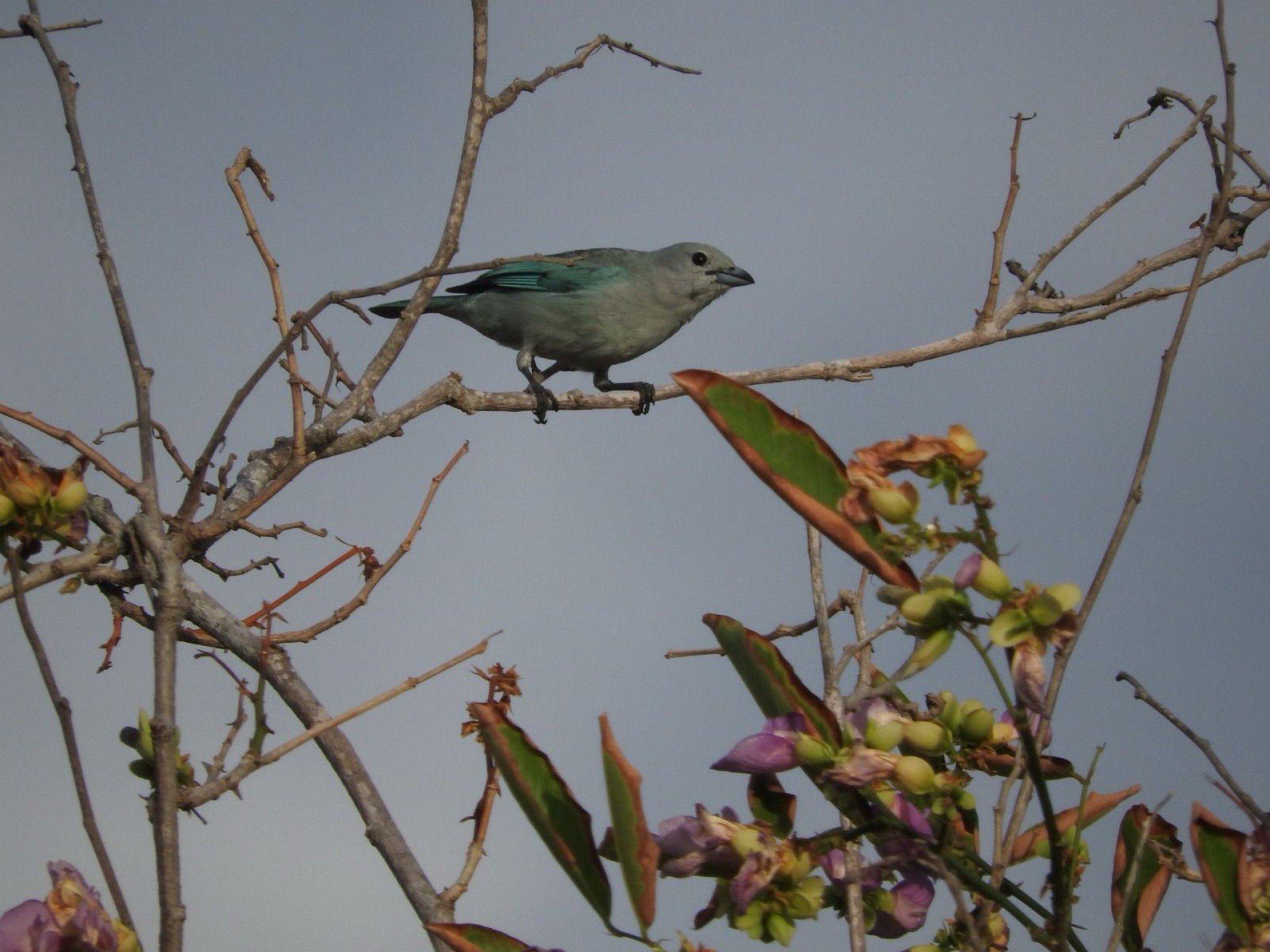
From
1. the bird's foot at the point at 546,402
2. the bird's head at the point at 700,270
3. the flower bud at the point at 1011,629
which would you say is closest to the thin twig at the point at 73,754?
the flower bud at the point at 1011,629

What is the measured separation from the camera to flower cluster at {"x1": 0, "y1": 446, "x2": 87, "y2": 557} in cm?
168

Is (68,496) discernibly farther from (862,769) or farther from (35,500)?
(862,769)

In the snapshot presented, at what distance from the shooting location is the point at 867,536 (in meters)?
1.26

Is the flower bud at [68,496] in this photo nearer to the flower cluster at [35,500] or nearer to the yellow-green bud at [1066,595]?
the flower cluster at [35,500]

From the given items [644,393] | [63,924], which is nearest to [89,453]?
[63,924]

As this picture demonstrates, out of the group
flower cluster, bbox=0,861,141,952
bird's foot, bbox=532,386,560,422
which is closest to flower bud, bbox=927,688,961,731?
flower cluster, bbox=0,861,141,952

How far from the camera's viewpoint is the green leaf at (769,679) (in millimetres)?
1321

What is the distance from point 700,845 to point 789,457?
0.41 m

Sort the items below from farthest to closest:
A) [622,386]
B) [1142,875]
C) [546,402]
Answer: [622,386]
[546,402]
[1142,875]

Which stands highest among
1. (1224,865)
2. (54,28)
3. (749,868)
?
(54,28)

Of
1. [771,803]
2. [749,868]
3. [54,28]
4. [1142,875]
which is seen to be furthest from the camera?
[54,28]

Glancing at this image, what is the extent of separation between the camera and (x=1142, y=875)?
1506mm

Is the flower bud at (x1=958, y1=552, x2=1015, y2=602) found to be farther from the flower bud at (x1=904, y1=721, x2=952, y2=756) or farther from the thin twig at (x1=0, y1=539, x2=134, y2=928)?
the thin twig at (x1=0, y1=539, x2=134, y2=928)

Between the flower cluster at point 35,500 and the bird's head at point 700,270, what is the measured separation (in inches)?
256
